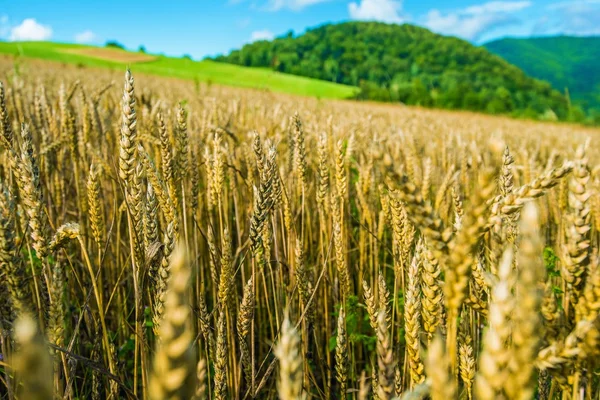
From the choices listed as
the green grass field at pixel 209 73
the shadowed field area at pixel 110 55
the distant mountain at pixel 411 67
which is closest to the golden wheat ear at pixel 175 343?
the green grass field at pixel 209 73

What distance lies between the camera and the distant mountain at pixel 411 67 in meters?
36.6

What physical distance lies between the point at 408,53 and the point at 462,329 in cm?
7620

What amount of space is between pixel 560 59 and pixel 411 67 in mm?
93078

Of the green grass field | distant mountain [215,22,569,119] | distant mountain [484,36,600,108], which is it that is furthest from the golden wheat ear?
distant mountain [484,36,600,108]

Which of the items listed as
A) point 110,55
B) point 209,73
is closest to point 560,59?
point 209,73

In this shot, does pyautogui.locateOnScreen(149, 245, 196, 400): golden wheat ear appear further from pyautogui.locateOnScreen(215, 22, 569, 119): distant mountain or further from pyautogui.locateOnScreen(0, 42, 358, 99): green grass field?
pyautogui.locateOnScreen(215, 22, 569, 119): distant mountain

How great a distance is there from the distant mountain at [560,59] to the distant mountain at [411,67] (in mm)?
31538

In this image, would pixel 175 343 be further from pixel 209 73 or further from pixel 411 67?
pixel 411 67

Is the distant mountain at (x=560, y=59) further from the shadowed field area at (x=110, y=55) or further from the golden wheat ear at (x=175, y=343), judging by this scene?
the golden wheat ear at (x=175, y=343)

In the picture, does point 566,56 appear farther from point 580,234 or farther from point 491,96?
point 580,234

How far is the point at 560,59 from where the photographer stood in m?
128

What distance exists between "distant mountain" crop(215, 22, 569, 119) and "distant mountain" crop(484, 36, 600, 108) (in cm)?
3154

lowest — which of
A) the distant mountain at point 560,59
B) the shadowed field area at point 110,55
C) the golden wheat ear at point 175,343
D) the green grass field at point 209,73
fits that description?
the golden wheat ear at point 175,343

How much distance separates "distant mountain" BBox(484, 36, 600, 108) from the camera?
9931 centimetres
